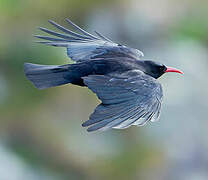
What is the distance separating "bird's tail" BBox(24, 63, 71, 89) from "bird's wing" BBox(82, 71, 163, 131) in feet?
1.68

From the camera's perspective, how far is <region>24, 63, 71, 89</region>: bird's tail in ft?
22.7

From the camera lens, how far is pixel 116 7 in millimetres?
15875

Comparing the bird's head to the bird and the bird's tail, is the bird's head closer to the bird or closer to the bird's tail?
the bird

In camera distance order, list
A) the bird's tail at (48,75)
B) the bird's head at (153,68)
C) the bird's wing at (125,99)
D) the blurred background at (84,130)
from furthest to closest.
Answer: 1. the blurred background at (84,130)
2. the bird's head at (153,68)
3. the bird's tail at (48,75)
4. the bird's wing at (125,99)

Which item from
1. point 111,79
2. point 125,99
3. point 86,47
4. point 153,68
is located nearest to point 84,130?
point 86,47

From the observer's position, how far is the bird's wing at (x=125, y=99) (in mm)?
6023

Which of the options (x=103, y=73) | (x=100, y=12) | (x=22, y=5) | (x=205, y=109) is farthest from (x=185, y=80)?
(x=103, y=73)

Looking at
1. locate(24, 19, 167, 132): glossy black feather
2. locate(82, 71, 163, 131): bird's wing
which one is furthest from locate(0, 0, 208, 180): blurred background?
locate(82, 71, 163, 131): bird's wing

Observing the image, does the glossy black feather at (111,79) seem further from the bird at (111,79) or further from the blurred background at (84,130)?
the blurred background at (84,130)

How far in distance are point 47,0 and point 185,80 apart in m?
3.88

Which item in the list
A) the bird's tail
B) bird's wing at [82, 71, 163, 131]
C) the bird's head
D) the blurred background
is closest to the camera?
bird's wing at [82, 71, 163, 131]

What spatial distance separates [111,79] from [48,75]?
0.79 metres

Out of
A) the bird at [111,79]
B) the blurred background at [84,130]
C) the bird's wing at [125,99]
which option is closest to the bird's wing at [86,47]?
the bird at [111,79]

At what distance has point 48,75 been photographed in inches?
275
